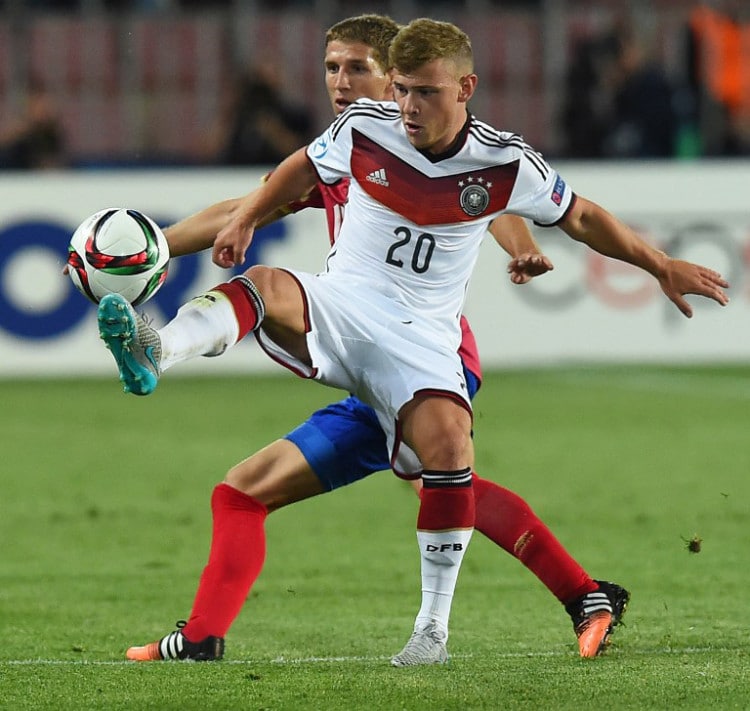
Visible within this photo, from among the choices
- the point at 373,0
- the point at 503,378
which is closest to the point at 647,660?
the point at 503,378

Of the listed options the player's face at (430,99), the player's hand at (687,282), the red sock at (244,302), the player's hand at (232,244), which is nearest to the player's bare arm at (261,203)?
the player's hand at (232,244)

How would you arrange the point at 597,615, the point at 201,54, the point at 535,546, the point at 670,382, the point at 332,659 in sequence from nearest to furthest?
the point at 332,659
the point at 597,615
the point at 535,546
the point at 670,382
the point at 201,54

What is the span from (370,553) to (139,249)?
2.91 meters

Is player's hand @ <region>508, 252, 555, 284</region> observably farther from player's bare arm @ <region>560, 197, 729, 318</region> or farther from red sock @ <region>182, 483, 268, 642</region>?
red sock @ <region>182, 483, 268, 642</region>

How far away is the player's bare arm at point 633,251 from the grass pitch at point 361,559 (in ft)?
3.71

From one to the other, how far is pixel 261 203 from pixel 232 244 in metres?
0.18

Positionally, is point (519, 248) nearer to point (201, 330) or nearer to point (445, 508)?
point (445, 508)

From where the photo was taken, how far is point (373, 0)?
1594 centimetres

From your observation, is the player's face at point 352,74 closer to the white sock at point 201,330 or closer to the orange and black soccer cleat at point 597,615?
the white sock at point 201,330

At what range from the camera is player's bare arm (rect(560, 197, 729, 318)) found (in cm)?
536

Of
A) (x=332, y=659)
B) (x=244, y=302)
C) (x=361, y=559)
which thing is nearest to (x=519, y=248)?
(x=244, y=302)

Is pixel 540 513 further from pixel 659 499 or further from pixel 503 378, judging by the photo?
pixel 503 378

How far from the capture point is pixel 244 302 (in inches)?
196

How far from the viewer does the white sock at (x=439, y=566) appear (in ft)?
17.0
